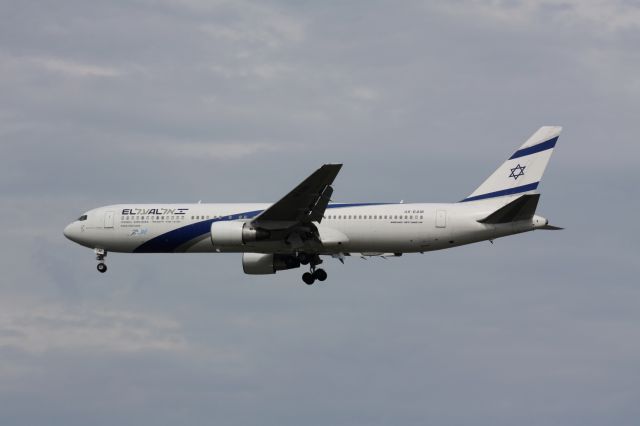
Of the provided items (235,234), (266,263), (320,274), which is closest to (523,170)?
(320,274)

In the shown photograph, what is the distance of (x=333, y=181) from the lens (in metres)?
56.4

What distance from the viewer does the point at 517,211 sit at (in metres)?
57.3

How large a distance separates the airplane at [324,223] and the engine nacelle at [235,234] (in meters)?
0.05

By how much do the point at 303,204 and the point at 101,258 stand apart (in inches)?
515

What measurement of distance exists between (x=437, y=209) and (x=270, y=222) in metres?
8.03

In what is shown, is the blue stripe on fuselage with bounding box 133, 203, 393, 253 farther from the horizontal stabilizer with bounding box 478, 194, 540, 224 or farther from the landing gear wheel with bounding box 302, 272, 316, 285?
the horizontal stabilizer with bounding box 478, 194, 540, 224

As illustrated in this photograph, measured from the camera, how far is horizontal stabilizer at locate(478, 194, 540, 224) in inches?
2232

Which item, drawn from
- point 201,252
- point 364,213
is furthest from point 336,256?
point 201,252

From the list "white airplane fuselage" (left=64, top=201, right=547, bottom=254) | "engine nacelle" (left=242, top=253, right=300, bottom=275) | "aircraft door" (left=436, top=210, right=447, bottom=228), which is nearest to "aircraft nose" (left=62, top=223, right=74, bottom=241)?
"white airplane fuselage" (left=64, top=201, right=547, bottom=254)

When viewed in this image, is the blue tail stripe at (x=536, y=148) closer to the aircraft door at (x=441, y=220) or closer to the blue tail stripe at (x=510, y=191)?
the blue tail stripe at (x=510, y=191)

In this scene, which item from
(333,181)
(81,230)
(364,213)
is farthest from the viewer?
(81,230)

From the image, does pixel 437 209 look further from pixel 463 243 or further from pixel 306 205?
pixel 306 205

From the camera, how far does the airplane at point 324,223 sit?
191ft

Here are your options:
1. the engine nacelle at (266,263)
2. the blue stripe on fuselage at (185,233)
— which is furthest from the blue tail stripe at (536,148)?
the blue stripe on fuselage at (185,233)
